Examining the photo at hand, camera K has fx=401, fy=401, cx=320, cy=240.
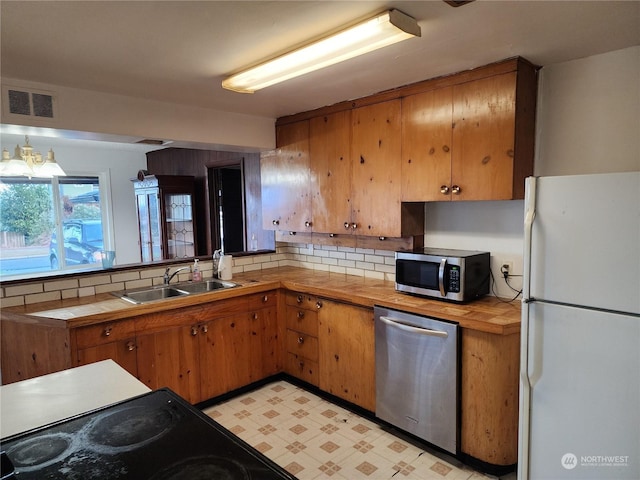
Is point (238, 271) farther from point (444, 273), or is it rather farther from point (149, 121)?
point (444, 273)

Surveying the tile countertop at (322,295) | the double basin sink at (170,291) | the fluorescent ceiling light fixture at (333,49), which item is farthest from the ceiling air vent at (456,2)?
the double basin sink at (170,291)

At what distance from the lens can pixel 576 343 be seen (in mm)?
1761

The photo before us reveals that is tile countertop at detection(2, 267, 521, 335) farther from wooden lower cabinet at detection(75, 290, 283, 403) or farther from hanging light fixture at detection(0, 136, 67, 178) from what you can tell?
hanging light fixture at detection(0, 136, 67, 178)

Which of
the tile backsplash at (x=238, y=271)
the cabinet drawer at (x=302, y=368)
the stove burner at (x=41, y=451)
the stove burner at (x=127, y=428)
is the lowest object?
the cabinet drawer at (x=302, y=368)

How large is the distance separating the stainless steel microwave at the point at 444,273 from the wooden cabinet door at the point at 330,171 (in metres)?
0.64

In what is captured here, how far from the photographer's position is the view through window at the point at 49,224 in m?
5.51

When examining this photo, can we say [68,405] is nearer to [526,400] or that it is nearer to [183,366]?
[183,366]

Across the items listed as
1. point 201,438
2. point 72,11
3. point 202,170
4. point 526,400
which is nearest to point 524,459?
point 526,400

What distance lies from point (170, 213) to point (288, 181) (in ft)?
8.21

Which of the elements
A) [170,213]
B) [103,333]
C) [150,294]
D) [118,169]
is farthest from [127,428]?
[118,169]

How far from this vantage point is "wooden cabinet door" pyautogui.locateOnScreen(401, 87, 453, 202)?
8.27 feet

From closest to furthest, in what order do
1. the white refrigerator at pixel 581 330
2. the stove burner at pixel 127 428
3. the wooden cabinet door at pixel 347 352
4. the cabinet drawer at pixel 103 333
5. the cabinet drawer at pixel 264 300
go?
the stove burner at pixel 127 428, the white refrigerator at pixel 581 330, the cabinet drawer at pixel 103 333, the wooden cabinet door at pixel 347 352, the cabinet drawer at pixel 264 300

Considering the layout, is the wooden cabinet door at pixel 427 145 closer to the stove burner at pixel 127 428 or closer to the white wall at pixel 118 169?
the stove burner at pixel 127 428

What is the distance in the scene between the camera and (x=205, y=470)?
950 millimetres
